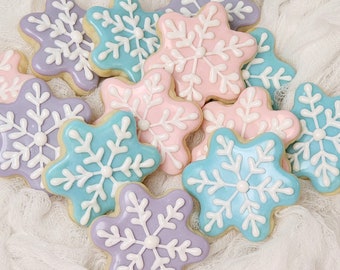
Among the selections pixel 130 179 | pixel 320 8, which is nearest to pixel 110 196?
pixel 130 179

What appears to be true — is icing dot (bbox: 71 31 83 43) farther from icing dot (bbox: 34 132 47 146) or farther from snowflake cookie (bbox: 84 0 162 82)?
icing dot (bbox: 34 132 47 146)

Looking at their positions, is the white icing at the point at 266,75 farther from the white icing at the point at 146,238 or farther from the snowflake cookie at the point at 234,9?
the white icing at the point at 146,238

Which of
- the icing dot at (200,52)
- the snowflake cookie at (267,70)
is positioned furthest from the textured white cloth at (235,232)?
the icing dot at (200,52)

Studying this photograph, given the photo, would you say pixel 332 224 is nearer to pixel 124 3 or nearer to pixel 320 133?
pixel 320 133

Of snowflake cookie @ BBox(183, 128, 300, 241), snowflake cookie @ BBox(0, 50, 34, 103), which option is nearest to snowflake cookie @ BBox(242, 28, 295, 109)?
snowflake cookie @ BBox(183, 128, 300, 241)

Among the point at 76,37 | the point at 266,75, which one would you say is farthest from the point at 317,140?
the point at 76,37
